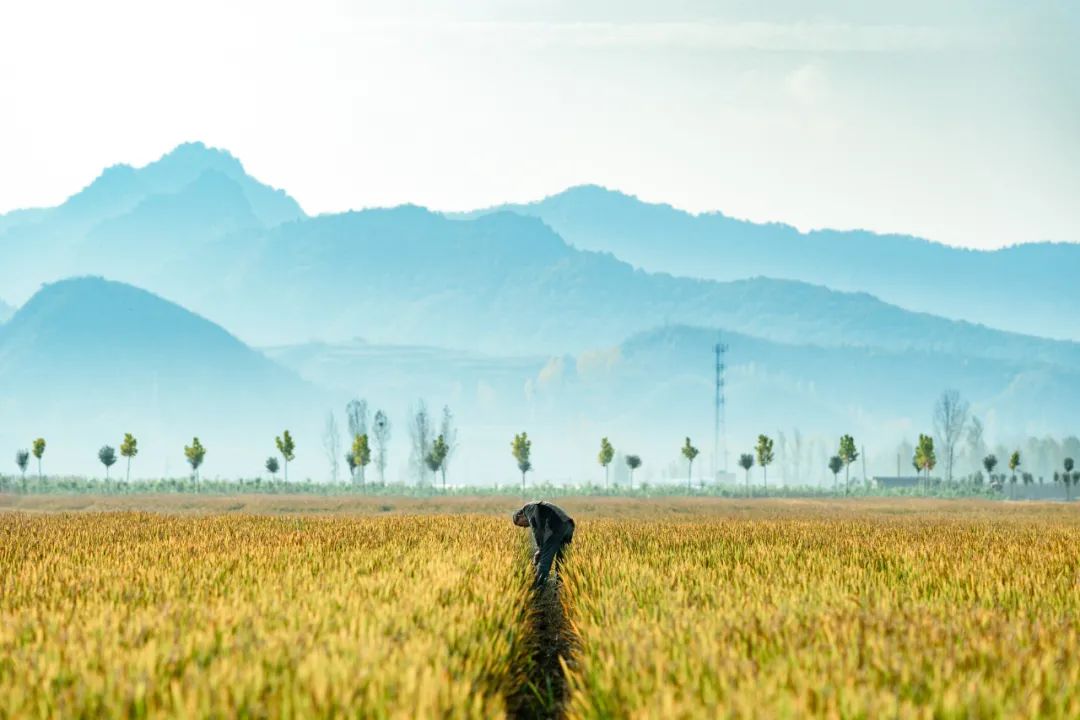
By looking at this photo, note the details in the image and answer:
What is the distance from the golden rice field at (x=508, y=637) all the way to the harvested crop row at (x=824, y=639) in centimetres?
4

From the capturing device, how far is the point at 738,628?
427 inches

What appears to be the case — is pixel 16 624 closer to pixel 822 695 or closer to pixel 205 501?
pixel 822 695

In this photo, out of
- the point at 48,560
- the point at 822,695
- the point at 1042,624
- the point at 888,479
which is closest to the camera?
the point at 822,695

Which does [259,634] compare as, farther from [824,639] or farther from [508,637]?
[824,639]

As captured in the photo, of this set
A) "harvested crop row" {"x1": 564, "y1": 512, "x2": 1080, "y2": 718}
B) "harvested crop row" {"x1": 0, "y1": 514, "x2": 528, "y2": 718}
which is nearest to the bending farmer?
"harvested crop row" {"x1": 0, "y1": 514, "x2": 528, "y2": 718}

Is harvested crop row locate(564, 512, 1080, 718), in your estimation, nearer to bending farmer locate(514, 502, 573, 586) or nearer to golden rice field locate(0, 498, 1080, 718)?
golden rice field locate(0, 498, 1080, 718)

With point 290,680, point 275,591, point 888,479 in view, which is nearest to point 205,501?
point 275,591

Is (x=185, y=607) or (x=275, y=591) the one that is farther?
(x=275, y=591)

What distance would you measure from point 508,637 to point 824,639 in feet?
11.1

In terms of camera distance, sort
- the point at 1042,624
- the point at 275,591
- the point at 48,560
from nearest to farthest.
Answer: the point at 1042,624
the point at 275,591
the point at 48,560

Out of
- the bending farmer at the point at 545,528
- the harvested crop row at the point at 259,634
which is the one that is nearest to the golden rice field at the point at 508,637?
the harvested crop row at the point at 259,634

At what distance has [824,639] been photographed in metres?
10.3

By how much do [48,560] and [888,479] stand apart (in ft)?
546

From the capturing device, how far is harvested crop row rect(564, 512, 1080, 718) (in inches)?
306
